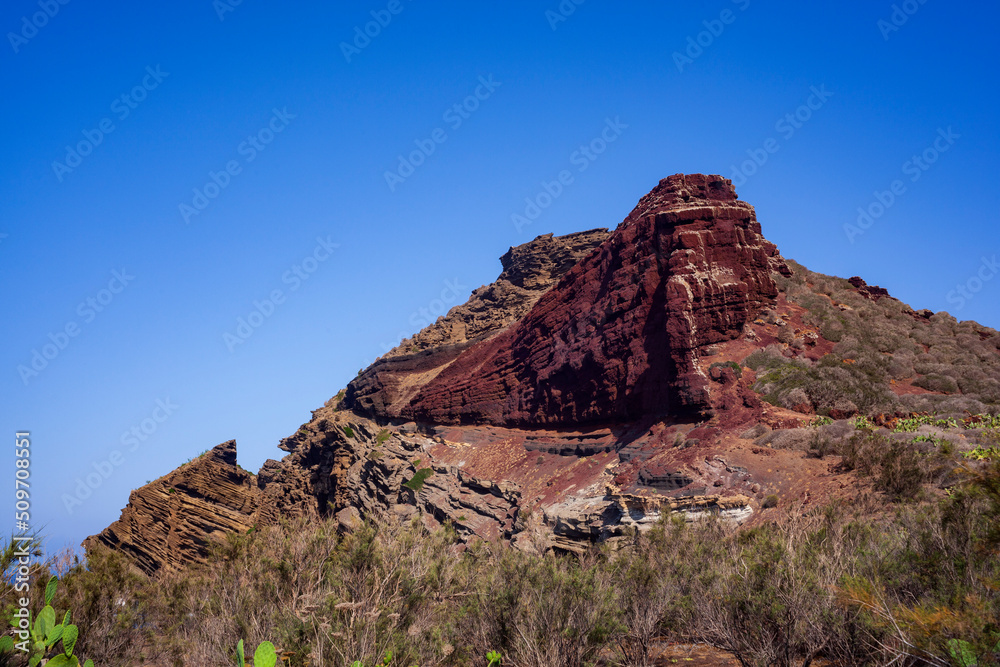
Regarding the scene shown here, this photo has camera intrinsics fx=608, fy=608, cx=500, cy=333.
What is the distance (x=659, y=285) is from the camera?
3181 cm

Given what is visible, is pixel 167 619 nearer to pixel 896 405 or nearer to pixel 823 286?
pixel 896 405

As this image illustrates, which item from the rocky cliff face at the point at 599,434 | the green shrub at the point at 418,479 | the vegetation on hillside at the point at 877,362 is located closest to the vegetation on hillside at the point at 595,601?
the rocky cliff face at the point at 599,434

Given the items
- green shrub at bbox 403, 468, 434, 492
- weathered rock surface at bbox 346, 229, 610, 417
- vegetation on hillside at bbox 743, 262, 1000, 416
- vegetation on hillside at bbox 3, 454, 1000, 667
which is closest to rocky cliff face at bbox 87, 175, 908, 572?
green shrub at bbox 403, 468, 434, 492

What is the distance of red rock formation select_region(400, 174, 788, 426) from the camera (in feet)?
96.8

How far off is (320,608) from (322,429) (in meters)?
33.2

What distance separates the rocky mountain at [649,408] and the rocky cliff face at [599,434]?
0.36 feet

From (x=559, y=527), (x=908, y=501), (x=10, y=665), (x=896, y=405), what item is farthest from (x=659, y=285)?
(x=10, y=665)

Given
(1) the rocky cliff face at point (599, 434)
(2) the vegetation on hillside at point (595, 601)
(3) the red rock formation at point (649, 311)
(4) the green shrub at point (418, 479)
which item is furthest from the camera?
(4) the green shrub at point (418, 479)

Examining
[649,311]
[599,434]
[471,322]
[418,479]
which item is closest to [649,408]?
[599,434]

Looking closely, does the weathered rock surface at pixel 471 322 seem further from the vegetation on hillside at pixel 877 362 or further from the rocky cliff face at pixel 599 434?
the vegetation on hillside at pixel 877 362

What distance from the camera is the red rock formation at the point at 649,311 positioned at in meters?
29.5

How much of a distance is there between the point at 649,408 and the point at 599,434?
13.7 ft

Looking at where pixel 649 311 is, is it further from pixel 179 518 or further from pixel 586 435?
pixel 179 518

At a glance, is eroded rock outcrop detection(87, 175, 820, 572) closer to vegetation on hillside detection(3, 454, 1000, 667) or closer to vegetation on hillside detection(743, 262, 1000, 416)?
vegetation on hillside detection(743, 262, 1000, 416)
